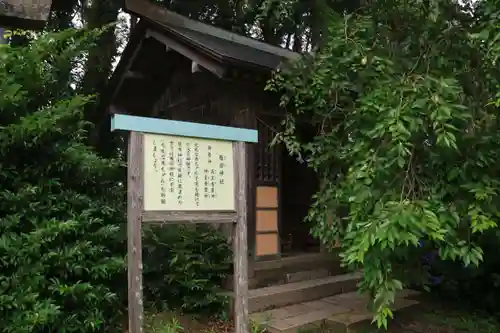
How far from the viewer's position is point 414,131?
2.94 m

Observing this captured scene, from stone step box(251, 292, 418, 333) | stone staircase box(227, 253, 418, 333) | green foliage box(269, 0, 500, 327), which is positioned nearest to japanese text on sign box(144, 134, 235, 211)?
green foliage box(269, 0, 500, 327)

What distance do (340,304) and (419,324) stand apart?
1.01 meters

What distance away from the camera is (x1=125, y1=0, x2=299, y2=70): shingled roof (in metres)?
5.69

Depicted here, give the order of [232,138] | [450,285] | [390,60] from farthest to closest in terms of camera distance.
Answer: [450,285]
[232,138]
[390,60]

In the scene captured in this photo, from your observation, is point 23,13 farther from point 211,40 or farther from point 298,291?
point 298,291

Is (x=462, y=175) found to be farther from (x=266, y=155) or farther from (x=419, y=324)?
(x=266, y=155)

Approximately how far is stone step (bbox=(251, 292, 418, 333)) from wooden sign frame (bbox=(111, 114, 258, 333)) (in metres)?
1.12

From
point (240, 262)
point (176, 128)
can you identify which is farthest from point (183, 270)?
point (176, 128)

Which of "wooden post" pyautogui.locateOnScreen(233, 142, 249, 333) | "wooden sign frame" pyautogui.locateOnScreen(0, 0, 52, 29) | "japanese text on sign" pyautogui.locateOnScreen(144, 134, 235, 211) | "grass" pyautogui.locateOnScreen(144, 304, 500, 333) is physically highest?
"wooden sign frame" pyautogui.locateOnScreen(0, 0, 52, 29)

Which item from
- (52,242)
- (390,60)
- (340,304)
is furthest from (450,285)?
(52,242)

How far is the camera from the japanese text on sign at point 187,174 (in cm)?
354

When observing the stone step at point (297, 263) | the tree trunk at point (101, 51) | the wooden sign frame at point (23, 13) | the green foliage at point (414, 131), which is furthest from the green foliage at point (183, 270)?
the tree trunk at point (101, 51)

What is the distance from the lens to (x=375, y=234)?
8.85 ft

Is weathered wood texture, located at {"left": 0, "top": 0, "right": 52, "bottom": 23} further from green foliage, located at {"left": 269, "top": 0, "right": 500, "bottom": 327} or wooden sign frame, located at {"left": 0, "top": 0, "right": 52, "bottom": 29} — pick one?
green foliage, located at {"left": 269, "top": 0, "right": 500, "bottom": 327}
